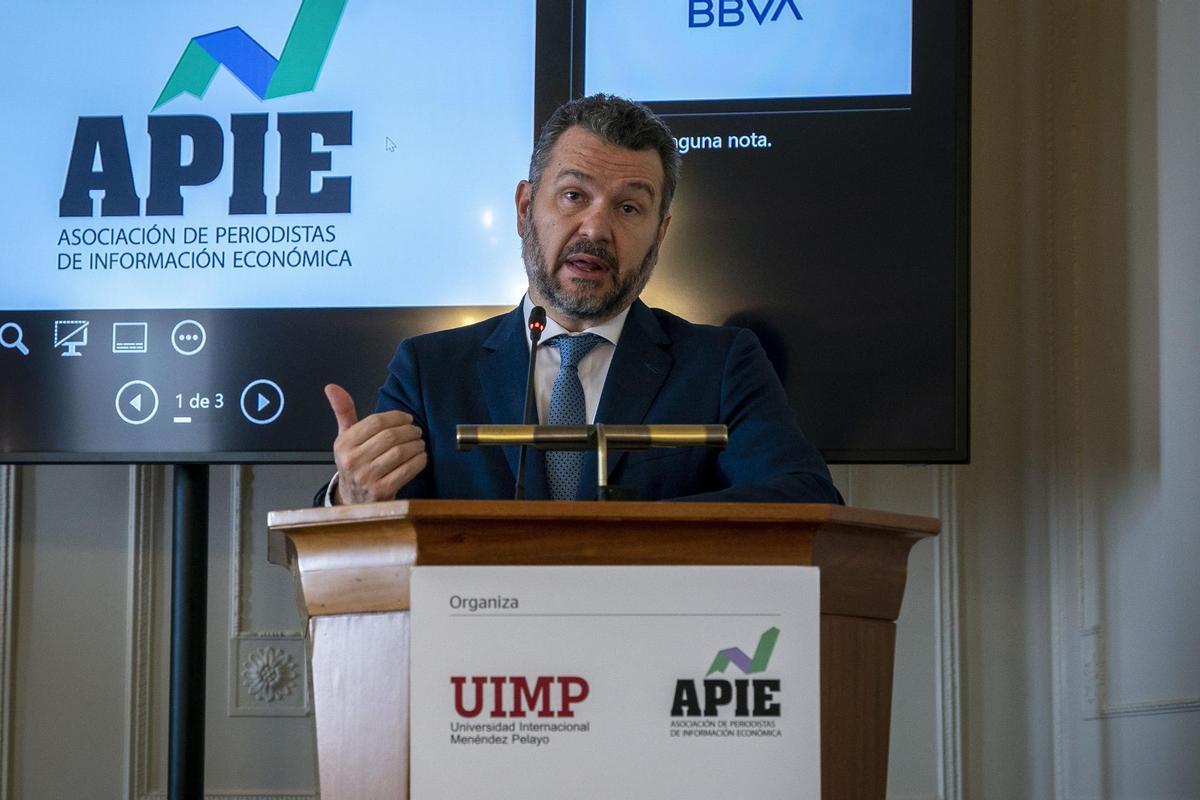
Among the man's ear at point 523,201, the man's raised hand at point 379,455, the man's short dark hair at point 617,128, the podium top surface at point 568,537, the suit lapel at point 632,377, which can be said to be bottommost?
the podium top surface at point 568,537

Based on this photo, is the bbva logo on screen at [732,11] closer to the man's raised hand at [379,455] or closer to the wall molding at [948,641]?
the wall molding at [948,641]

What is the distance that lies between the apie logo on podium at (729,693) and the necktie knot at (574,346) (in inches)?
49.4

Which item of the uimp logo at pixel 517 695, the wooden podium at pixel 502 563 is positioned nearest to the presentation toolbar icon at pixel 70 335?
the wooden podium at pixel 502 563

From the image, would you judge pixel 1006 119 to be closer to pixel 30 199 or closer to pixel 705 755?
pixel 30 199

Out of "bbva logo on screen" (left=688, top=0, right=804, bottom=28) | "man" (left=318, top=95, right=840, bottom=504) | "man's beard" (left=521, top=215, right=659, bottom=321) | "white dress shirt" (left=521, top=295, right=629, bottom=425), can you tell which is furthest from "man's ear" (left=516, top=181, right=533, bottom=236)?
"bbva logo on screen" (left=688, top=0, right=804, bottom=28)

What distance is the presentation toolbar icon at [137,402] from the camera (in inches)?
138

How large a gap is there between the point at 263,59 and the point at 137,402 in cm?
89

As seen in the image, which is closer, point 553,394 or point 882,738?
point 882,738

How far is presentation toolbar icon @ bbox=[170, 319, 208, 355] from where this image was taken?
138 inches

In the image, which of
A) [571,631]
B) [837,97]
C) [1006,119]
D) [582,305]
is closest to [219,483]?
[582,305]

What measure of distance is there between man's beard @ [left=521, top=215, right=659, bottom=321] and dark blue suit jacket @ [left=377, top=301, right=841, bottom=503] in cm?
5

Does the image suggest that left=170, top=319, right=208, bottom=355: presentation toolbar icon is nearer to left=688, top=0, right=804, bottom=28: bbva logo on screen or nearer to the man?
the man

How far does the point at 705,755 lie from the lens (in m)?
1.47

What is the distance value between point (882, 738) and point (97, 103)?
269cm
